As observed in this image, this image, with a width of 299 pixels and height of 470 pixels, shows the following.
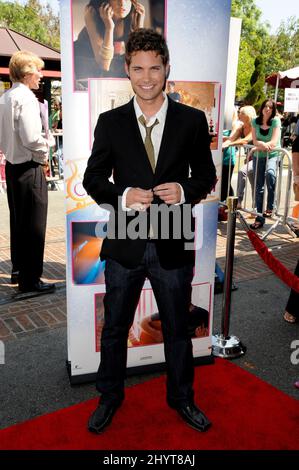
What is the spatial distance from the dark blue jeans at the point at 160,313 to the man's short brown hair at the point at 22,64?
266cm

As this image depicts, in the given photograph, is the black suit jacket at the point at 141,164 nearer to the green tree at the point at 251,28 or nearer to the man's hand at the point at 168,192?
the man's hand at the point at 168,192

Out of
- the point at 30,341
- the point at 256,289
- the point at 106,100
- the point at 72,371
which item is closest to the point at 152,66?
the point at 106,100

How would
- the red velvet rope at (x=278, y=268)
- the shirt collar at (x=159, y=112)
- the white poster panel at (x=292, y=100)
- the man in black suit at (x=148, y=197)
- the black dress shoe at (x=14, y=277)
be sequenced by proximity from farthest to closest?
the white poster panel at (x=292, y=100) → the black dress shoe at (x=14, y=277) → the red velvet rope at (x=278, y=268) → the shirt collar at (x=159, y=112) → the man in black suit at (x=148, y=197)

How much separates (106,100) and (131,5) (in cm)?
58

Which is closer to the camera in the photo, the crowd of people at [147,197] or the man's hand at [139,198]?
the man's hand at [139,198]

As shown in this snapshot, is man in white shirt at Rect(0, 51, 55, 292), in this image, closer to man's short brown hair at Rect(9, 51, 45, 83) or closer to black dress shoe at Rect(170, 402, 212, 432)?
man's short brown hair at Rect(9, 51, 45, 83)

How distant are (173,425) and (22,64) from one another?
3552 millimetres

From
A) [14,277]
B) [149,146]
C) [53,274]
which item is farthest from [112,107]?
[53,274]

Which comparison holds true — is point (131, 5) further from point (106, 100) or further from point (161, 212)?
point (161, 212)

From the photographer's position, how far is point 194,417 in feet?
9.12

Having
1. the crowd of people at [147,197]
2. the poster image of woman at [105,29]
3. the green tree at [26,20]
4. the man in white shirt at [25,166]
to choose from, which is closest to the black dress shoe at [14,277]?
the man in white shirt at [25,166]

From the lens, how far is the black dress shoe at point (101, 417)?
108 inches

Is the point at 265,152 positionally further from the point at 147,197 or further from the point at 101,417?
the point at 101,417

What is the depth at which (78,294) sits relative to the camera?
314 cm
